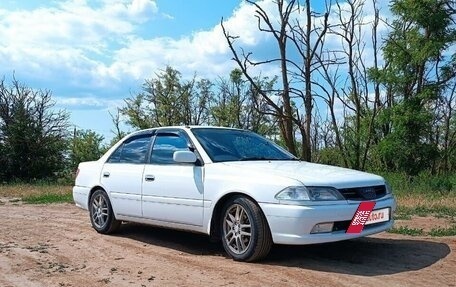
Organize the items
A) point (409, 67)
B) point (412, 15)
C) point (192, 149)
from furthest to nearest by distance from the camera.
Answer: point (409, 67)
point (412, 15)
point (192, 149)

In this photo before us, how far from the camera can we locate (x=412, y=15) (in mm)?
22531

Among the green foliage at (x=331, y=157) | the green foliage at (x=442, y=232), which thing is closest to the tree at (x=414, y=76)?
the green foliage at (x=331, y=157)

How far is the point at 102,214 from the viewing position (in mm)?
7684

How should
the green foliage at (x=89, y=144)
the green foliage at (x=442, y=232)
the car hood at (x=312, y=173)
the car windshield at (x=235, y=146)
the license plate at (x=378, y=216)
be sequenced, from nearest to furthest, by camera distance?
the car hood at (x=312, y=173)
the license plate at (x=378, y=216)
the car windshield at (x=235, y=146)
the green foliage at (x=442, y=232)
the green foliage at (x=89, y=144)

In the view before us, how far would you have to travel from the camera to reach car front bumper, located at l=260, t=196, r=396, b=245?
521 cm

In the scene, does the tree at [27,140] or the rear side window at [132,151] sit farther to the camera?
the tree at [27,140]

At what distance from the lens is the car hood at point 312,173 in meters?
5.41

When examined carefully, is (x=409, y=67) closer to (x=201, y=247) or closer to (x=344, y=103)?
(x=344, y=103)

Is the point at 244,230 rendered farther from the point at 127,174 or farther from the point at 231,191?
the point at 127,174

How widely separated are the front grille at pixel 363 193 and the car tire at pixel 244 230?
0.88 m

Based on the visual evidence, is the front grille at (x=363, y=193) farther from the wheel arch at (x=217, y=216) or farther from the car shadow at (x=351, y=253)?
the wheel arch at (x=217, y=216)

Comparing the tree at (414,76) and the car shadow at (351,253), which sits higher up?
the tree at (414,76)

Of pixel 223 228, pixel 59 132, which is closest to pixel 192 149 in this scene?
pixel 223 228

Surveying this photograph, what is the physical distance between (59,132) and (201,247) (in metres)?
23.6
